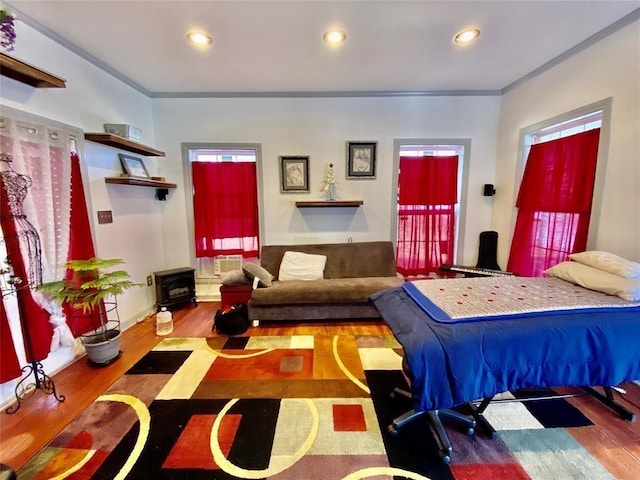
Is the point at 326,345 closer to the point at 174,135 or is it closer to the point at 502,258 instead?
the point at 502,258

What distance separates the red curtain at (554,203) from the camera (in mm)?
2371

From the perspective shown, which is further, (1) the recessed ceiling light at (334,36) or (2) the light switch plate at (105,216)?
(2) the light switch plate at (105,216)

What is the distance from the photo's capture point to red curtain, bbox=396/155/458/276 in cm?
363

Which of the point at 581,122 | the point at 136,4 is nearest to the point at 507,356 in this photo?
the point at 581,122

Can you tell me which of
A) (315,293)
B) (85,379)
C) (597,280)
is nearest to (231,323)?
(315,293)

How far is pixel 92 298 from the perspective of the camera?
210 cm

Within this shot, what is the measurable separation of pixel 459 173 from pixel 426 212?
0.71 metres

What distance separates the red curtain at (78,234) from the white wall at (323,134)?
1245mm

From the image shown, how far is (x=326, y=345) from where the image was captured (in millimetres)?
2557

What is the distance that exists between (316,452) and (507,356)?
1160 mm

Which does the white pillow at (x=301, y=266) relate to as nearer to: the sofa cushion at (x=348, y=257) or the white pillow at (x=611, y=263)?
the sofa cushion at (x=348, y=257)

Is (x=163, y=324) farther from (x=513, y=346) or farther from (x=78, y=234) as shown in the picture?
(x=513, y=346)

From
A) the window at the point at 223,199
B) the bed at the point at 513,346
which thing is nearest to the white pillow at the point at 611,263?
the bed at the point at 513,346

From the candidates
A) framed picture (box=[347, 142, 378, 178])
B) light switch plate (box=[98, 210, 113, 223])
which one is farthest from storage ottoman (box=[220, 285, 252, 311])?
framed picture (box=[347, 142, 378, 178])
